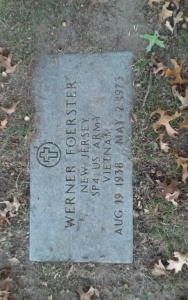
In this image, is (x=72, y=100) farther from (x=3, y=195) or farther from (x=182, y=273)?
(x=182, y=273)

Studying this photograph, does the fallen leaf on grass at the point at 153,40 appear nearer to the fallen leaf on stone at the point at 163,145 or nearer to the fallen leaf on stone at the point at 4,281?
the fallen leaf on stone at the point at 163,145

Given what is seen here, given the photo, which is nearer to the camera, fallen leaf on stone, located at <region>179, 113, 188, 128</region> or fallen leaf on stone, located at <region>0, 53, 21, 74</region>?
fallen leaf on stone, located at <region>179, 113, 188, 128</region>

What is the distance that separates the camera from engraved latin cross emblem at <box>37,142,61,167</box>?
3422 mm

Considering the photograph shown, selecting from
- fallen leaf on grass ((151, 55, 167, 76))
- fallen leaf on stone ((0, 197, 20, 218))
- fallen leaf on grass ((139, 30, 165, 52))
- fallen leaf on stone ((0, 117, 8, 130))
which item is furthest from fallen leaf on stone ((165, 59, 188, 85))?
fallen leaf on stone ((0, 197, 20, 218))

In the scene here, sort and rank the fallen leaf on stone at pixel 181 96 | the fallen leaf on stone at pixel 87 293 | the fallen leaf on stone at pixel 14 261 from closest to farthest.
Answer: the fallen leaf on stone at pixel 181 96 < the fallen leaf on stone at pixel 87 293 < the fallen leaf on stone at pixel 14 261

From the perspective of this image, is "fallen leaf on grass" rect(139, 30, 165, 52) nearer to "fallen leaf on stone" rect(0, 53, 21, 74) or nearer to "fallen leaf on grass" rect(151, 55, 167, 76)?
"fallen leaf on grass" rect(151, 55, 167, 76)

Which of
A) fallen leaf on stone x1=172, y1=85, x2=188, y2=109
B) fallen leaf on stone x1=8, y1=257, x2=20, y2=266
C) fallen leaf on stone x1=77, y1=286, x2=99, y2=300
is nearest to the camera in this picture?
fallen leaf on stone x1=172, y1=85, x2=188, y2=109

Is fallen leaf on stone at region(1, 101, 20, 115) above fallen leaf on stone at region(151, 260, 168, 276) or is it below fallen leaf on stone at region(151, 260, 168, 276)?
above

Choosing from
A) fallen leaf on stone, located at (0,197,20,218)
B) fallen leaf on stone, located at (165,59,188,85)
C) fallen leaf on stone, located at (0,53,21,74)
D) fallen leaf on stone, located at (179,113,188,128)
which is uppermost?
fallen leaf on stone, located at (0,53,21,74)

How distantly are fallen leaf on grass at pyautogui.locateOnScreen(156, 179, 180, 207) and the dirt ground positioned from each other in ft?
0.21

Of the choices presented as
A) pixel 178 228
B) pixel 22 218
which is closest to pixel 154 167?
pixel 178 228

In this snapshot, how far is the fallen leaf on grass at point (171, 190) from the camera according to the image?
Result: 133 inches

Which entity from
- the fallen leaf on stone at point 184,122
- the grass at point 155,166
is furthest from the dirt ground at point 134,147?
the fallen leaf on stone at point 184,122

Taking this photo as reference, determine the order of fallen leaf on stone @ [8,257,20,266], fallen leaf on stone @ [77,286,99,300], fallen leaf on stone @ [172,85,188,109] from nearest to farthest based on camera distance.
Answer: fallen leaf on stone @ [172,85,188,109] < fallen leaf on stone @ [77,286,99,300] < fallen leaf on stone @ [8,257,20,266]
